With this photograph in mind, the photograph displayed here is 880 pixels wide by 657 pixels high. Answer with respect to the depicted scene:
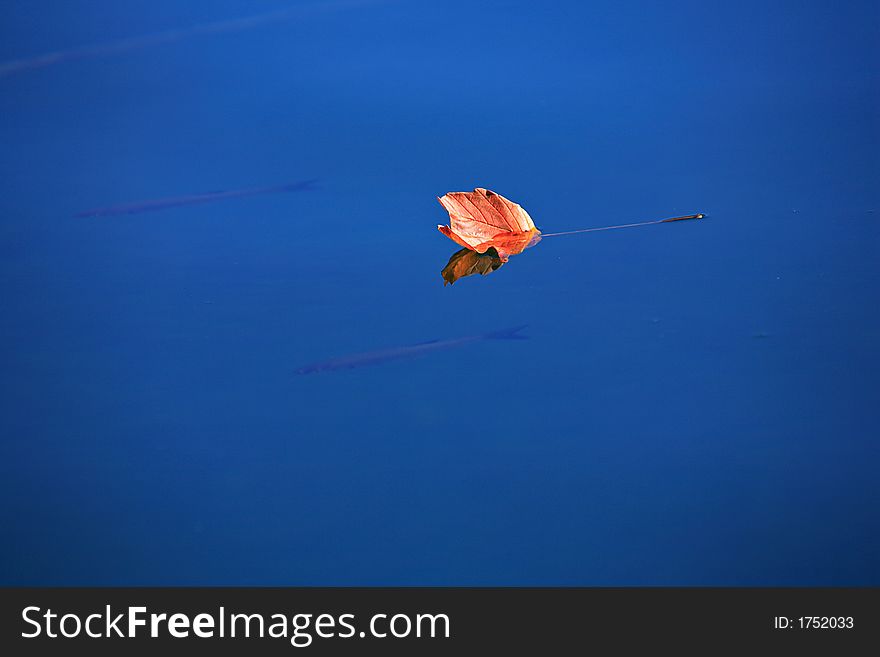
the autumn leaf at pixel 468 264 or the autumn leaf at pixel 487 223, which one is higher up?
the autumn leaf at pixel 487 223

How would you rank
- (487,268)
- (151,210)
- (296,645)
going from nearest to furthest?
(296,645) → (487,268) → (151,210)

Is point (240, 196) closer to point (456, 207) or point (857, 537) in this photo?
point (456, 207)

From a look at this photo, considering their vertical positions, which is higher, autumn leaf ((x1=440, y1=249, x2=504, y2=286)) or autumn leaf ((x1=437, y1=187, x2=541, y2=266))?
autumn leaf ((x1=437, y1=187, x2=541, y2=266))

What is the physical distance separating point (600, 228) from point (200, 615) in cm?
66

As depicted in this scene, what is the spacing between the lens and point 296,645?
797 millimetres

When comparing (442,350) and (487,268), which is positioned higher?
(487,268)

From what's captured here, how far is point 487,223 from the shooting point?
3.73 feet

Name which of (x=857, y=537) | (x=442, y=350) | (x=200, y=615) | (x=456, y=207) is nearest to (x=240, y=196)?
(x=456, y=207)

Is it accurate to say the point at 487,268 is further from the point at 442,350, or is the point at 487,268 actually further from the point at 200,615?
the point at 200,615

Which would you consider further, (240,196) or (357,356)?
(240,196)

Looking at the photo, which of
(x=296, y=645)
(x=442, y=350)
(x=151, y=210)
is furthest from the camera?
(x=151, y=210)

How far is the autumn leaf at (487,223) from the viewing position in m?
1.11

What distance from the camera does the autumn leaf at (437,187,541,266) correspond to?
3.65ft

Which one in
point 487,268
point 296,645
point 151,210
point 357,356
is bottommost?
point 296,645
